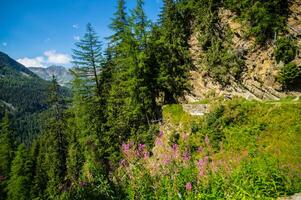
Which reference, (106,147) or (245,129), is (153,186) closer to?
(245,129)

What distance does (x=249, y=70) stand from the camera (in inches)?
1275

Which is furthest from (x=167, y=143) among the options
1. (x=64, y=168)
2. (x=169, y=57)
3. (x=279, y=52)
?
(x=64, y=168)

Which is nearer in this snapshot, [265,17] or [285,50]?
[285,50]

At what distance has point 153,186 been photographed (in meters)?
8.77

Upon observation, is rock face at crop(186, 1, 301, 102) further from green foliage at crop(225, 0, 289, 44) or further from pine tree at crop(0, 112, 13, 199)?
pine tree at crop(0, 112, 13, 199)

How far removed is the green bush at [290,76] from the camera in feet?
92.4

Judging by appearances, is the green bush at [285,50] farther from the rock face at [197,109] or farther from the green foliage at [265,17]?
the rock face at [197,109]

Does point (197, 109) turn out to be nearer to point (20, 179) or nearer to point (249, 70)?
point (249, 70)

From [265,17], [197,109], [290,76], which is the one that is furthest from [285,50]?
[197,109]

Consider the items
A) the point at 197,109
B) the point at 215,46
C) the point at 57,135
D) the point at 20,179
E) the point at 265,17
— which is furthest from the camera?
the point at 57,135

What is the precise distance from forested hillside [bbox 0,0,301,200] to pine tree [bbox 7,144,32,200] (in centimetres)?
13

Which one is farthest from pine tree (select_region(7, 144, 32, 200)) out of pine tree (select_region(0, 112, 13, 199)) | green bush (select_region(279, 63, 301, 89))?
green bush (select_region(279, 63, 301, 89))

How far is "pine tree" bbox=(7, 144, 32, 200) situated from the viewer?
35188 millimetres

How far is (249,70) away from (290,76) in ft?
16.5
